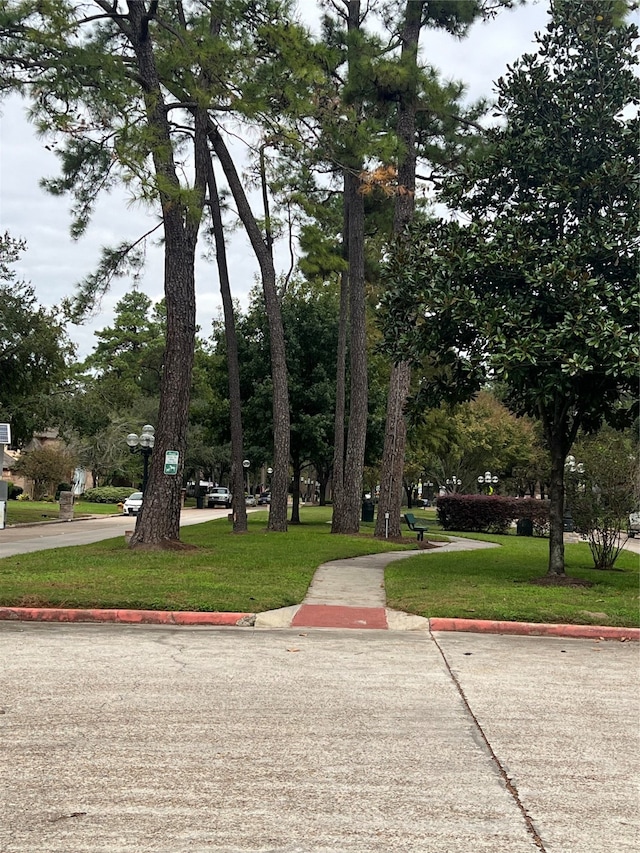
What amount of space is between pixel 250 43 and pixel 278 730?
14.9 metres

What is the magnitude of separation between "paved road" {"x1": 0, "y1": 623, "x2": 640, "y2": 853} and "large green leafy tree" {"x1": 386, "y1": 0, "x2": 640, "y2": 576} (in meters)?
4.73

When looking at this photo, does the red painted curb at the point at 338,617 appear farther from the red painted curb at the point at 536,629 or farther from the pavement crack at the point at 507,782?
the pavement crack at the point at 507,782

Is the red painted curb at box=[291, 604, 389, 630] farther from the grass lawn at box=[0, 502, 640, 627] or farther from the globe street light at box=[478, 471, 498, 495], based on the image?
the globe street light at box=[478, 471, 498, 495]

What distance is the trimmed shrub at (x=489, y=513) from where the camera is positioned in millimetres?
33969

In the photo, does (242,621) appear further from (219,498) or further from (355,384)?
(219,498)

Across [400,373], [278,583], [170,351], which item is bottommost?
[278,583]

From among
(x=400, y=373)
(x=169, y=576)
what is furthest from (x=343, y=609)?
(x=400, y=373)

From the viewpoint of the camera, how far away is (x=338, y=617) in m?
9.81

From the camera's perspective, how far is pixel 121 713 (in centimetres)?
553

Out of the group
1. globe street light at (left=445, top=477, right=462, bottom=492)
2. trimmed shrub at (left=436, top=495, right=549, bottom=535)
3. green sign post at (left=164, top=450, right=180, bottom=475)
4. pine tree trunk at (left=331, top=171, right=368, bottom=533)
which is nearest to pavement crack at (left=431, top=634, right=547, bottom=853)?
green sign post at (left=164, top=450, right=180, bottom=475)

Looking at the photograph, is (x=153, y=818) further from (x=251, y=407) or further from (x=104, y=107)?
(x=251, y=407)

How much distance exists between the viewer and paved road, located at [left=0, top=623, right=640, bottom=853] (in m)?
3.73

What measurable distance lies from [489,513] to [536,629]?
25.3 m

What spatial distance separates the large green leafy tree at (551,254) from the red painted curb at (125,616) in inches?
198
